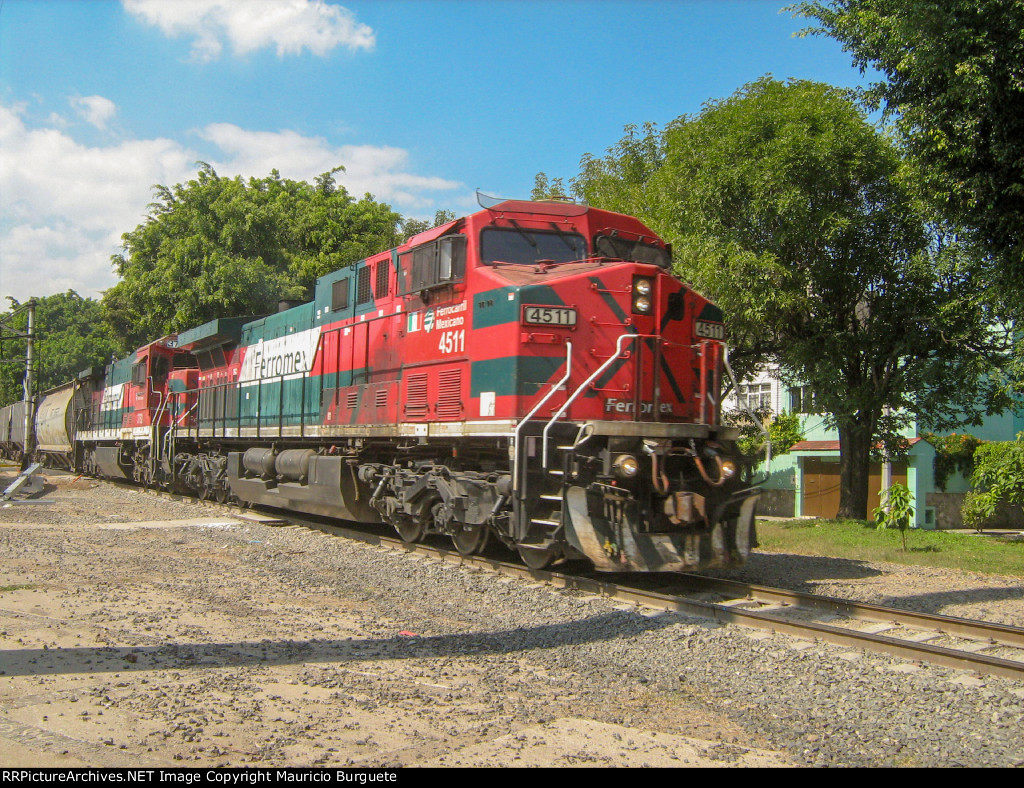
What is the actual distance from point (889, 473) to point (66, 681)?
25341 millimetres

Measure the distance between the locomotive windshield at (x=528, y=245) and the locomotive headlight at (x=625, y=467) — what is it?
2.51 m

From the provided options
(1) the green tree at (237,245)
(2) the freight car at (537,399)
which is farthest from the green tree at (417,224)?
(2) the freight car at (537,399)

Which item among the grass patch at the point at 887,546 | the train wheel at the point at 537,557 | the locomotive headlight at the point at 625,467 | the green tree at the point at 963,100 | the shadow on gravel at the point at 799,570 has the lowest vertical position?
the grass patch at the point at 887,546

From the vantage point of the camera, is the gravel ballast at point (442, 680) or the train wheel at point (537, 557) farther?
the train wheel at point (537, 557)

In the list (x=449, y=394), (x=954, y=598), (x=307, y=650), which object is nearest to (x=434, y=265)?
(x=449, y=394)

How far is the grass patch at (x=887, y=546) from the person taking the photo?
10992 mm

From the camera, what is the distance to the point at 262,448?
14344 millimetres

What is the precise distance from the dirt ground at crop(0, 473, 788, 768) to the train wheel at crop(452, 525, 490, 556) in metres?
0.49

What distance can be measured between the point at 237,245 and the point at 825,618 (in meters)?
28.2

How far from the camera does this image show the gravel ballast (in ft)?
13.3

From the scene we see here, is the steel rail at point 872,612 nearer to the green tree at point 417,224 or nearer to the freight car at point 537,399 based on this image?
the freight car at point 537,399

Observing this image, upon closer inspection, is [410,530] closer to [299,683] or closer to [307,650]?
[307,650]

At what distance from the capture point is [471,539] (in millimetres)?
9367

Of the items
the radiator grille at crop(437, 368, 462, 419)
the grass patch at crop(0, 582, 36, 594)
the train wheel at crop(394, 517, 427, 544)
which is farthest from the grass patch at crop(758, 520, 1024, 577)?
the grass patch at crop(0, 582, 36, 594)
